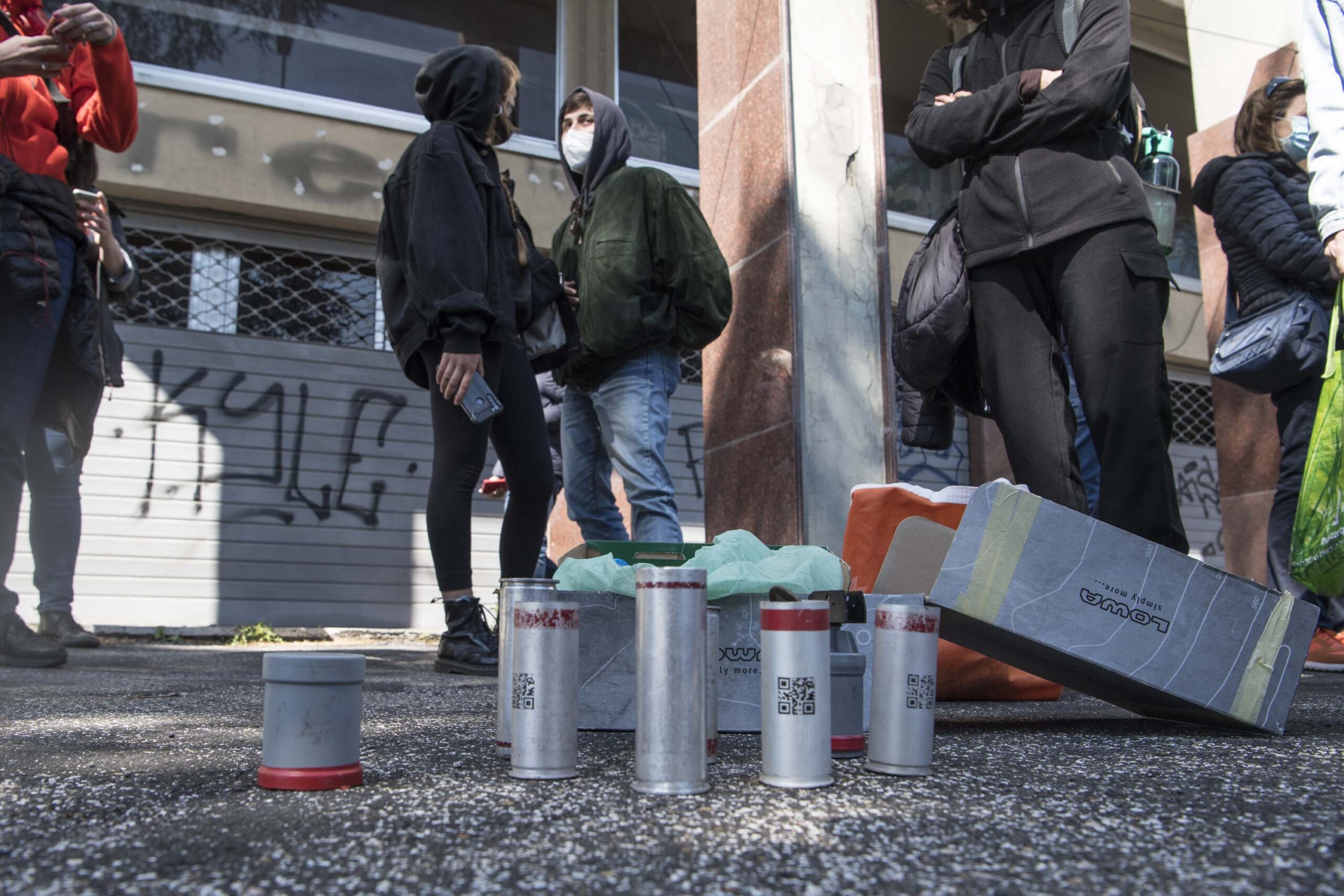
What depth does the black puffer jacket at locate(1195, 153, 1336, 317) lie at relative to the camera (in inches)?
140

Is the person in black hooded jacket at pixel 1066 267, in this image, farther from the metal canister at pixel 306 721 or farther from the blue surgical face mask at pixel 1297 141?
the blue surgical face mask at pixel 1297 141

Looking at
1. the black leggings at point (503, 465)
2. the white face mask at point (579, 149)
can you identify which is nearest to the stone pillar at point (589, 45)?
the white face mask at point (579, 149)

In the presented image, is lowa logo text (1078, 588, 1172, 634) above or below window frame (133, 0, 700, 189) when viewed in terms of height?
below

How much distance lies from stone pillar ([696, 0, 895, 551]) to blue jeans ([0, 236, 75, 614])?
242 centimetres

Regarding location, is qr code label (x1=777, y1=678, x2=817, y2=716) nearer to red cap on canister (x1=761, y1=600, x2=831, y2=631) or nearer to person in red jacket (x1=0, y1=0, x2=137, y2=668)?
red cap on canister (x1=761, y1=600, x2=831, y2=631)

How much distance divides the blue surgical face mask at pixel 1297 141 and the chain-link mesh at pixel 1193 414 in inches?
267

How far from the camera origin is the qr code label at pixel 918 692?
4.64 ft

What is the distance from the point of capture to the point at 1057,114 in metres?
2.38

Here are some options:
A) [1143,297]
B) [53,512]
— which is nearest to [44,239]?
[53,512]

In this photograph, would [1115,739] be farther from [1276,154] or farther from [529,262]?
[1276,154]

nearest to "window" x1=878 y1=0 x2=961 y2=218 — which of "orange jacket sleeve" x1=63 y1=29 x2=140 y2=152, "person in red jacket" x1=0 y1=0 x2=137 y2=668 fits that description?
"orange jacket sleeve" x1=63 y1=29 x2=140 y2=152

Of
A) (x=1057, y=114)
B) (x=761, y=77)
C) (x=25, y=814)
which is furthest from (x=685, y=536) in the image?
(x=25, y=814)

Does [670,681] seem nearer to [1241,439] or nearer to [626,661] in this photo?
[626,661]

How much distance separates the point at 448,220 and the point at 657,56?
623 centimetres
